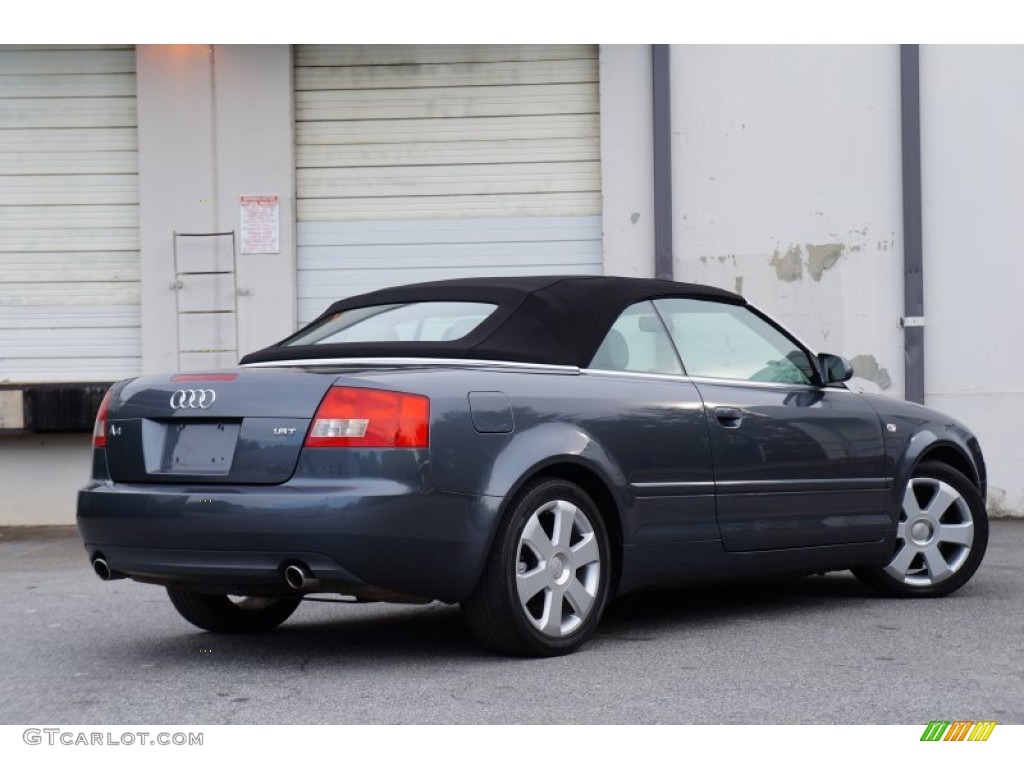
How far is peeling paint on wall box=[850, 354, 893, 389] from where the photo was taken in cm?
1312

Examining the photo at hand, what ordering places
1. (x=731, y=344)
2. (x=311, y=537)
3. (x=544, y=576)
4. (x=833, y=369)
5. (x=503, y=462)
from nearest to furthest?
1. (x=311, y=537)
2. (x=503, y=462)
3. (x=544, y=576)
4. (x=731, y=344)
5. (x=833, y=369)

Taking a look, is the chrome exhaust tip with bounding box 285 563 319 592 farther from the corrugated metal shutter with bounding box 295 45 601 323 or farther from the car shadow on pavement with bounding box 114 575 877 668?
the corrugated metal shutter with bounding box 295 45 601 323

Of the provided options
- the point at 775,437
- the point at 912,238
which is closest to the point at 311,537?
the point at 775,437

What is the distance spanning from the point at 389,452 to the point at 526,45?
8.44 meters

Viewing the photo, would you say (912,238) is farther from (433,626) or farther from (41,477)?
(433,626)

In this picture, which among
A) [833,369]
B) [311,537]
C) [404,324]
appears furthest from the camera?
[833,369]

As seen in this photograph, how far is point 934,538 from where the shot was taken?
7707 millimetres

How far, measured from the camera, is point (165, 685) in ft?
17.9

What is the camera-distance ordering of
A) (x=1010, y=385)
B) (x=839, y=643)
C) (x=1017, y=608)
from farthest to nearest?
1. (x=1010, y=385)
2. (x=1017, y=608)
3. (x=839, y=643)

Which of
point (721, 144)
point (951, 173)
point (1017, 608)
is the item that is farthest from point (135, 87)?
point (1017, 608)

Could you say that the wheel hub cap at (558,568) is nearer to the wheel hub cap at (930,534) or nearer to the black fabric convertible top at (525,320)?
the black fabric convertible top at (525,320)

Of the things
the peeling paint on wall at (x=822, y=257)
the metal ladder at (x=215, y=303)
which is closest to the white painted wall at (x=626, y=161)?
the peeling paint on wall at (x=822, y=257)

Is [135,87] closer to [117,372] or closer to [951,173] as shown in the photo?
[117,372]

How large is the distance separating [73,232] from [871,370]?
6.42 meters
